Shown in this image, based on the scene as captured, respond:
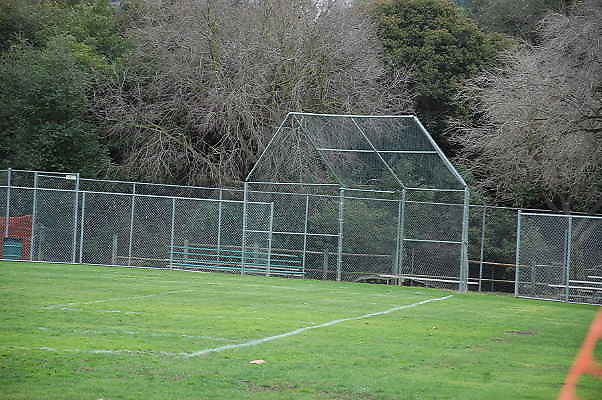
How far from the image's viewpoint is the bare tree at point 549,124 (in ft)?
72.2

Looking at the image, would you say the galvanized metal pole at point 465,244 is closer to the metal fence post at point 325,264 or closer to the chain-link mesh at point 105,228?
the metal fence post at point 325,264

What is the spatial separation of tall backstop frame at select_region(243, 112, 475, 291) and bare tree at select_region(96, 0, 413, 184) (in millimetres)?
4410

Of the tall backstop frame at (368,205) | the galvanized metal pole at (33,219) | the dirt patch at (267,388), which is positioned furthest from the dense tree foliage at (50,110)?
the dirt patch at (267,388)

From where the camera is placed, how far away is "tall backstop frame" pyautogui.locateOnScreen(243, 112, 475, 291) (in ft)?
77.4

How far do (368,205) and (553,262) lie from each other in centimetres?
587

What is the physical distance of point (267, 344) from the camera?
10727 mm

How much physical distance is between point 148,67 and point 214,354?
78.7 ft

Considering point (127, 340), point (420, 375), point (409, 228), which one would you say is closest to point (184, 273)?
point (409, 228)

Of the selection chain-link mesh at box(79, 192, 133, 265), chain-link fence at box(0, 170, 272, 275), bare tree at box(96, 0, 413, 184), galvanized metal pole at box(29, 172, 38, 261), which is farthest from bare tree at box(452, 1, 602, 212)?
galvanized metal pole at box(29, 172, 38, 261)

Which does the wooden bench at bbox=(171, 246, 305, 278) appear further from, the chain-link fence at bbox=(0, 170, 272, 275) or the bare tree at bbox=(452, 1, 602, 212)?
the bare tree at bbox=(452, 1, 602, 212)

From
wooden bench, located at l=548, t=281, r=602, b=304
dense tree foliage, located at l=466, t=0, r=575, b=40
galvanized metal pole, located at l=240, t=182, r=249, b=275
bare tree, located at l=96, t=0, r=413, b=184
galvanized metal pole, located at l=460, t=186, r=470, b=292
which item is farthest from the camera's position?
dense tree foliage, located at l=466, t=0, r=575, b=40

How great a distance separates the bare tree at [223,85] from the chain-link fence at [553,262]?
33.3 ft

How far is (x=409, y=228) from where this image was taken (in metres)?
24.4

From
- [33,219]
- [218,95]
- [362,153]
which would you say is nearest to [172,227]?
[33,219]
